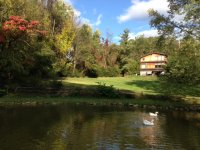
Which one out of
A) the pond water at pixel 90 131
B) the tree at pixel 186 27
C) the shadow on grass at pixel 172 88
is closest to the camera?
the pond water at pixel 90 131

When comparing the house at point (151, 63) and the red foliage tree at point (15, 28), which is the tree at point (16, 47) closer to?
the red foliage tree at point (15, 28)

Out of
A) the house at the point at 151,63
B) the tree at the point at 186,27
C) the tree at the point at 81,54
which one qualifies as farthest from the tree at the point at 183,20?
the house at the point at 151,63

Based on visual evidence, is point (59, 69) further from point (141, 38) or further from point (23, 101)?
point (141, 38)

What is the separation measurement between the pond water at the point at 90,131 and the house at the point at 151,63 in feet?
235

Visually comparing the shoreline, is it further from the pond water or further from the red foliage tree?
the red foliage tree

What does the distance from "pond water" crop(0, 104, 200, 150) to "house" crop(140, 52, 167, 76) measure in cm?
7149

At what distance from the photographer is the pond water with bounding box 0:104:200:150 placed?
17422 millimetres

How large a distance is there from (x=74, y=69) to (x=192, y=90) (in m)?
26.6

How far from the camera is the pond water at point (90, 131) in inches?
686

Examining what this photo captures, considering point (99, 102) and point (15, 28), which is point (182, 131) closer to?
point (99, 102)

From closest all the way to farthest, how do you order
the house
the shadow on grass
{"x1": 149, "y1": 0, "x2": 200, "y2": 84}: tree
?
{"x1": 149, "y1": 0, "x2": 200, "y2": 84}: tree, the shadow on grass, the house

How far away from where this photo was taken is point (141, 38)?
132375mm

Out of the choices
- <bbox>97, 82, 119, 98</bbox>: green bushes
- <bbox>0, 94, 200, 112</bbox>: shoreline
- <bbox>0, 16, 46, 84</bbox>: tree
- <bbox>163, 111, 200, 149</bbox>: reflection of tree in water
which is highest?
<bbox>0, 16, 46, 84</bbox>: tree

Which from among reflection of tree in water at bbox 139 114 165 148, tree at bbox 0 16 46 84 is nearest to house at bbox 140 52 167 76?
tree at bbox 0 16 46 84
